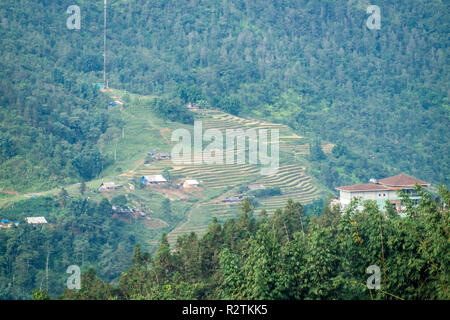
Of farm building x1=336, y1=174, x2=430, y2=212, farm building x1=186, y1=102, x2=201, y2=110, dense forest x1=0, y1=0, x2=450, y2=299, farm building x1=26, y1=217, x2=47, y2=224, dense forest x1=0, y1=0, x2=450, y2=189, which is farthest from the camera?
farm building x1=186, y1=102, x2=201, y2=110

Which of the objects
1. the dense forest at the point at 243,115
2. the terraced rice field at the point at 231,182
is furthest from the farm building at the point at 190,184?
the dense forest at the point at 243,115

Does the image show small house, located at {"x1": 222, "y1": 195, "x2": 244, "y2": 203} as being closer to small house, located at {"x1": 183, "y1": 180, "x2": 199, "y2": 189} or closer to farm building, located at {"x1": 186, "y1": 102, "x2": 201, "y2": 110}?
small house, located at {"x1": 183, "y1": 180, "x2": 199, "y2": 189}

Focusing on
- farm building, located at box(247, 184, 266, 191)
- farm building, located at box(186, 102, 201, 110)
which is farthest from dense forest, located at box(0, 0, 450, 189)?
farm building, located at box(247, 184, 266, 191)

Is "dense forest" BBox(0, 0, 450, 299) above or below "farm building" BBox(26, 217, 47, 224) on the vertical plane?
above

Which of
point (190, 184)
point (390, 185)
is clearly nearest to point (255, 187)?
point (190, 184)

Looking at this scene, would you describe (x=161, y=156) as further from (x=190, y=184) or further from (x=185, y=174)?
(x=190, y=184)

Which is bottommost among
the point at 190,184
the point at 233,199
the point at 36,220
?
the point at 233,199

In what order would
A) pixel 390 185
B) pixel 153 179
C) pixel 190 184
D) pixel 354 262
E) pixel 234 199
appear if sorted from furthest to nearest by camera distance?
1. pixel 190 184
2. pixel 234 199
3. pixel 153 179
4. pixel 390 185
5. pixel 354 262

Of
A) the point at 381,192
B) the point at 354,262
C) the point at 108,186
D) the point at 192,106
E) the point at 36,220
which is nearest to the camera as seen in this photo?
the point at 354,262
